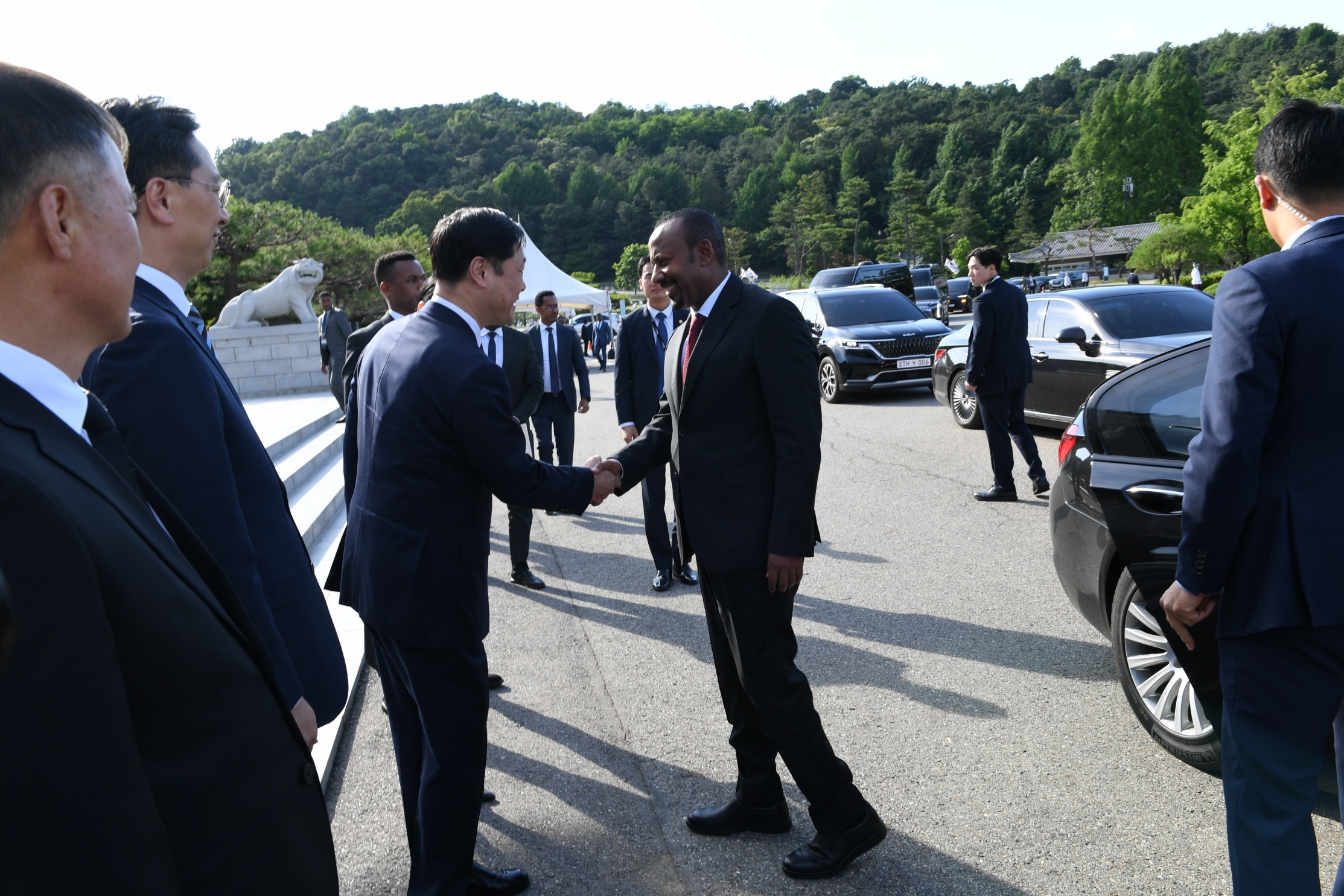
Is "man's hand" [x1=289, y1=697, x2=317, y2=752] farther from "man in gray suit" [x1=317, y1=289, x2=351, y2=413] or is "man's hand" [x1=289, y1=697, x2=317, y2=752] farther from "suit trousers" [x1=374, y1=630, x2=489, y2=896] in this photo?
"man in gray suit" [x1=317, y1=289, x2=351, y2=413]

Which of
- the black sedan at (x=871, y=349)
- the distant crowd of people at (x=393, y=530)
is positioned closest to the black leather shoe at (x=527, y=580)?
the distant crowd of people at (x=393, y=530)

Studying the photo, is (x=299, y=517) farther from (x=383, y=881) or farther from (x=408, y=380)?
(x=408, y=380)

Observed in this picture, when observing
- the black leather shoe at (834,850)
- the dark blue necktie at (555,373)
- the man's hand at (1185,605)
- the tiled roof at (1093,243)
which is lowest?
the black leather shoe at (834,850)

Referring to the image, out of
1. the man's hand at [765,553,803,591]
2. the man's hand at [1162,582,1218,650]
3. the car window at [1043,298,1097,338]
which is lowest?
the man's hand at [765,553,803,591]

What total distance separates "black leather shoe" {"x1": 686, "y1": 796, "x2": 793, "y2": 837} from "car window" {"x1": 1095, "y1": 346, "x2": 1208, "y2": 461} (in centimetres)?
192

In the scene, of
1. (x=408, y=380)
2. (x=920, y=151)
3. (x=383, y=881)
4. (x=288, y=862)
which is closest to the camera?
(x=288, y=862)

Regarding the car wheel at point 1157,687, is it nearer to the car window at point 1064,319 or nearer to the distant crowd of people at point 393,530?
the distant crowd of people at point 393,530

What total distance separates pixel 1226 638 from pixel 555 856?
214 cm

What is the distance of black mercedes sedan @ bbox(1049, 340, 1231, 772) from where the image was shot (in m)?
3.05

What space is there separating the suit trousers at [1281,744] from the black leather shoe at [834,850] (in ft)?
3.47

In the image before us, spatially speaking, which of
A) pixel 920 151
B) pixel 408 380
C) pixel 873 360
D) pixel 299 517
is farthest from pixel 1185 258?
pixel 920 151

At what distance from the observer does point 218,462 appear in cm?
182

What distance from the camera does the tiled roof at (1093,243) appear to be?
7312 centimetres

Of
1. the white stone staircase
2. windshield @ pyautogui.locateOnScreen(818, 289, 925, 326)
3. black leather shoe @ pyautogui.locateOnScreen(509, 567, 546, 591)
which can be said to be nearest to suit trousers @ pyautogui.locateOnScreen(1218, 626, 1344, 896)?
the white stone staircase
